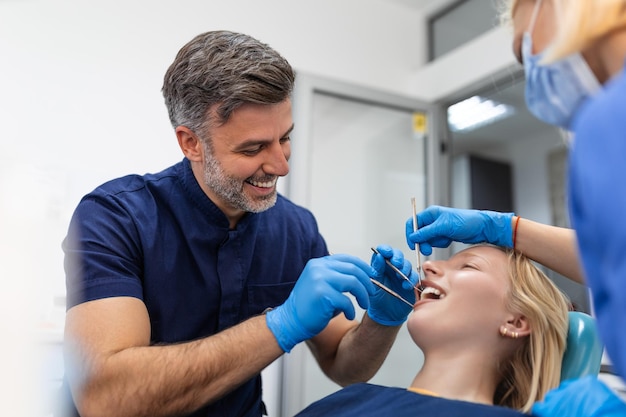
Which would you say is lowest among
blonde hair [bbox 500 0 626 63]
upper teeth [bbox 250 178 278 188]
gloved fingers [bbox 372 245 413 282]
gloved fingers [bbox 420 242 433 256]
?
gloved fingers [bbox 372 245 413 282]

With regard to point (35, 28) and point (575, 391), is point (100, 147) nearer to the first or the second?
point (35, 28)

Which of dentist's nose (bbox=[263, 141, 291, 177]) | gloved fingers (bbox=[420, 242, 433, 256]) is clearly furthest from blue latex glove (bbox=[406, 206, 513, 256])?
dentist's nose (bbox=[263, 141, 291, 177])

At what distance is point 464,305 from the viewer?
123 centimetres

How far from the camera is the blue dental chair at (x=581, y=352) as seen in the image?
3.90 feet

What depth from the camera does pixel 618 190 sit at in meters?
0.61

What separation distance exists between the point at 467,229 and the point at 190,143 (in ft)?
2.57

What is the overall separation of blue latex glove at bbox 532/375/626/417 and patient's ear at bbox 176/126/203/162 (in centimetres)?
103

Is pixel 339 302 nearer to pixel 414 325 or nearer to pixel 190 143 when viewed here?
pixel 414 325

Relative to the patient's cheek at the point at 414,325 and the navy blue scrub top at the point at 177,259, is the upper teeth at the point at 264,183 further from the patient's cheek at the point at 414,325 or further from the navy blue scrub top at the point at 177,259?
the patient's cheek at the point at 414,325

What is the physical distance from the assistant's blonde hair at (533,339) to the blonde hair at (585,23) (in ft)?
2.10

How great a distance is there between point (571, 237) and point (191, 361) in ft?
2.93

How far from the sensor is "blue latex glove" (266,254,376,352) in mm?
1190

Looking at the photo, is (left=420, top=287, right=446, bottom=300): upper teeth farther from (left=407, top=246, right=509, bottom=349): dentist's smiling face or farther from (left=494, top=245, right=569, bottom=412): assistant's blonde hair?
(left=494, top=245, right=569, bottom=412): assistant's blonde hair

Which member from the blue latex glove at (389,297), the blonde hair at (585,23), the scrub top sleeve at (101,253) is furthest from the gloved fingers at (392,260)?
the blonde hair at (585,23)
